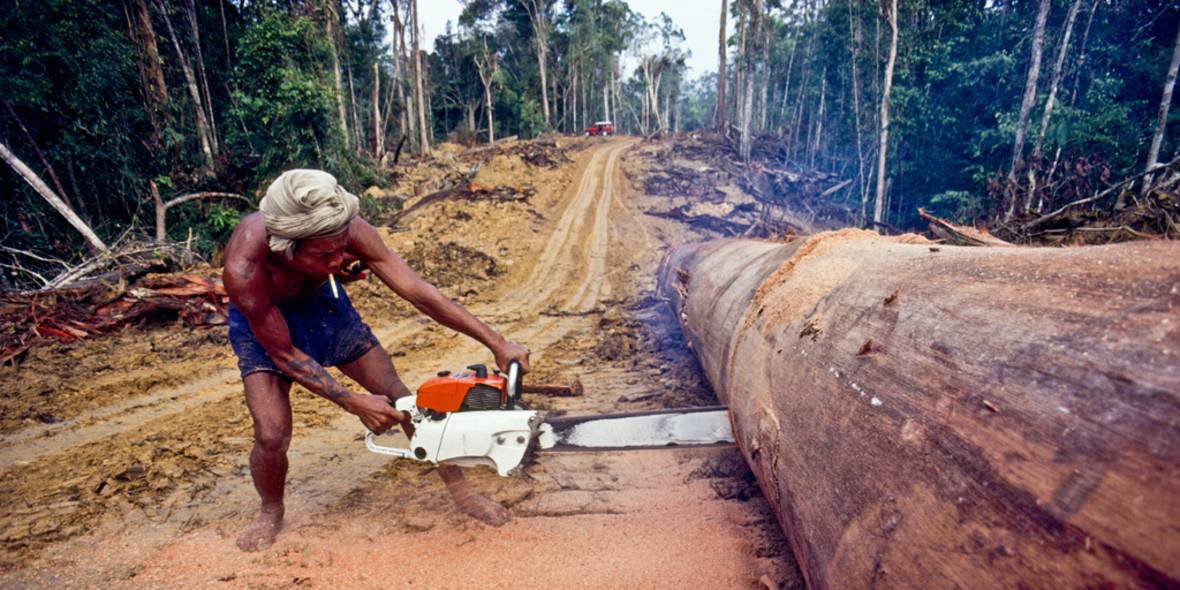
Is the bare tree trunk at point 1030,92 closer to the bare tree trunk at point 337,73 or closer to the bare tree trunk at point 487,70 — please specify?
the bare tree trunk at point 337,73

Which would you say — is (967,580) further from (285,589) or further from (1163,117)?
(1163,117)

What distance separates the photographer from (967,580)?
3.00 feet

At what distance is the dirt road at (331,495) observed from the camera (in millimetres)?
1976

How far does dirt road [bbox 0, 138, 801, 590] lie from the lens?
1976 mm

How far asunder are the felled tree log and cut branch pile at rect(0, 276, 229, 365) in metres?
6.24

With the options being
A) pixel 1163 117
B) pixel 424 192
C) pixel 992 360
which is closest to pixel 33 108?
pixel 424 192

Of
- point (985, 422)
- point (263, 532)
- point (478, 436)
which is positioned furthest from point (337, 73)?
point (985, 422)

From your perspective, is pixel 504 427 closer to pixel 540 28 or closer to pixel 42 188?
pixel 42 188

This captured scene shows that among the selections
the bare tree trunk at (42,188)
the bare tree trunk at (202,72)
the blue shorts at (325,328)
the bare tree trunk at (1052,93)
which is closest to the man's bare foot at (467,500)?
the blue shorts at (325,328)

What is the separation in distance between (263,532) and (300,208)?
155cm

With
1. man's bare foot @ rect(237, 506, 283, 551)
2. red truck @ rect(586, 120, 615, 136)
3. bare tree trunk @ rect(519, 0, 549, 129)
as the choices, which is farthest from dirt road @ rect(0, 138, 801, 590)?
red truck @ rect(586, 120, 615, 136)

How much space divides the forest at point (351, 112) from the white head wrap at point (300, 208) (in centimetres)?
473

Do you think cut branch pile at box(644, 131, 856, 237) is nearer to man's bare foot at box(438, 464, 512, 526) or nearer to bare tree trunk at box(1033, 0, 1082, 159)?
bare tree trunk at box(1033, 0, 1082, 159)

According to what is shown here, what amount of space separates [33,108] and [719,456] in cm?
1296
